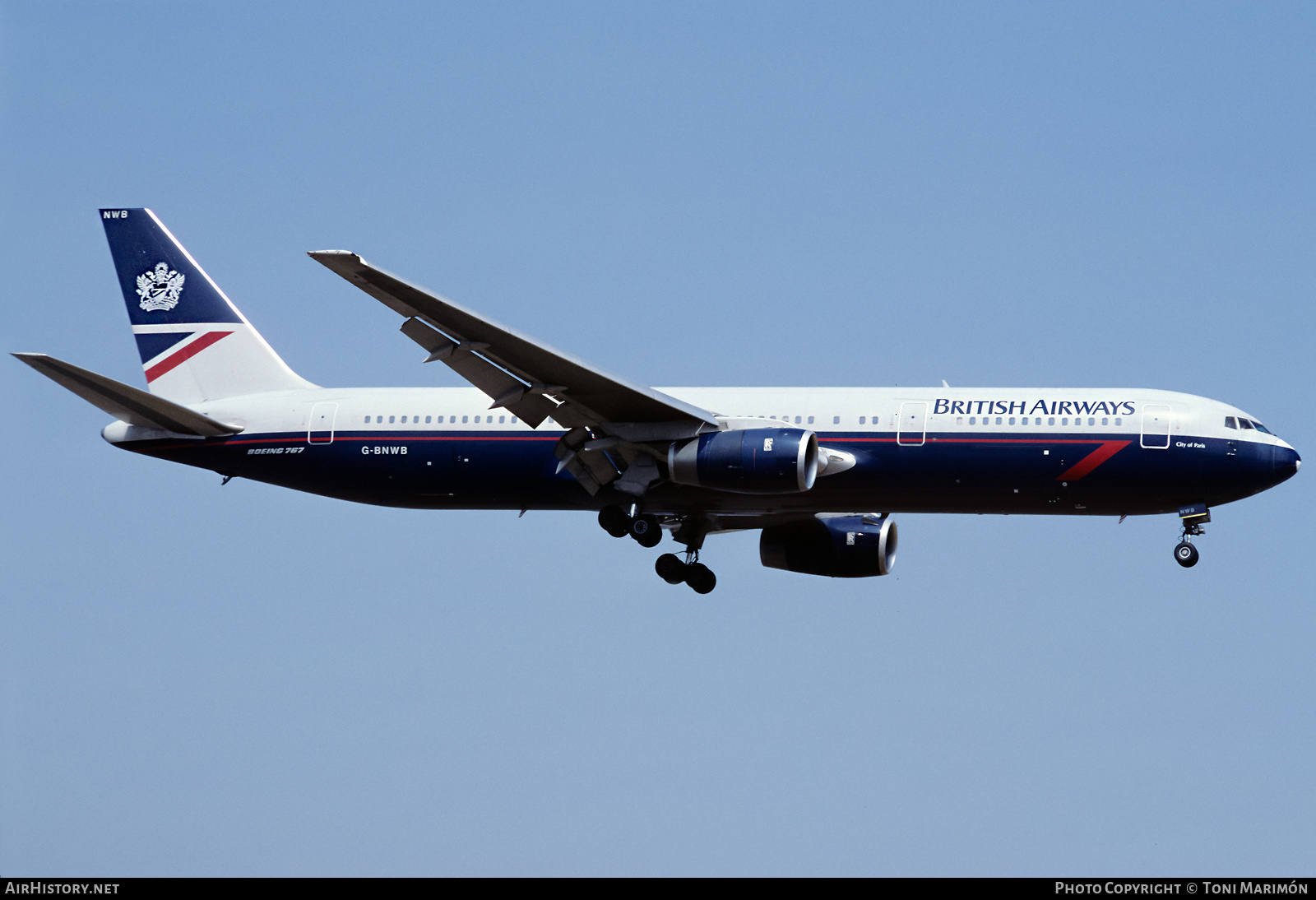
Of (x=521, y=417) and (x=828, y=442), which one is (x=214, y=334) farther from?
(x=828, y=442)

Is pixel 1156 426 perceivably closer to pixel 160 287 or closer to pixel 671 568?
pixel 671 568

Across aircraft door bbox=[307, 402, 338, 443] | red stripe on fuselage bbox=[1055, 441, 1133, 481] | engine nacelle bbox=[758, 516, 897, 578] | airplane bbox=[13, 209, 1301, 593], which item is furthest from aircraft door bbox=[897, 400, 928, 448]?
aircraft door bbox=[307, 402, 338, 443]

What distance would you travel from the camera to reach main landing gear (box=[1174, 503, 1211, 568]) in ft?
127

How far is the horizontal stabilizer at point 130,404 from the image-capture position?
3938 centimetres

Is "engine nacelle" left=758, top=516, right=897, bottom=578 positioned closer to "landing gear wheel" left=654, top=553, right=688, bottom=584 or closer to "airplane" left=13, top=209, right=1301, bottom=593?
"airplane" left=13, top=209, right=1301, bottom=593

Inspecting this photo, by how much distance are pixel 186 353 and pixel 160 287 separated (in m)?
2.11

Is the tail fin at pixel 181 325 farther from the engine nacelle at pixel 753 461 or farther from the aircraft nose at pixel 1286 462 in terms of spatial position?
the aircraft nose at pixel 1286 462

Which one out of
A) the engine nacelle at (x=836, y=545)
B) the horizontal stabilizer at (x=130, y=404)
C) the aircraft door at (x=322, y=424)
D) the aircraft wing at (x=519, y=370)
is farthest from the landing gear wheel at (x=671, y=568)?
the horizontal stabilizer at (x=130, y=404)

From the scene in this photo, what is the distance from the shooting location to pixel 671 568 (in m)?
44.0

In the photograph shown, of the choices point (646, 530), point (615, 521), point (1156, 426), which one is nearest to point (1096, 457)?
point (1156, 426)
